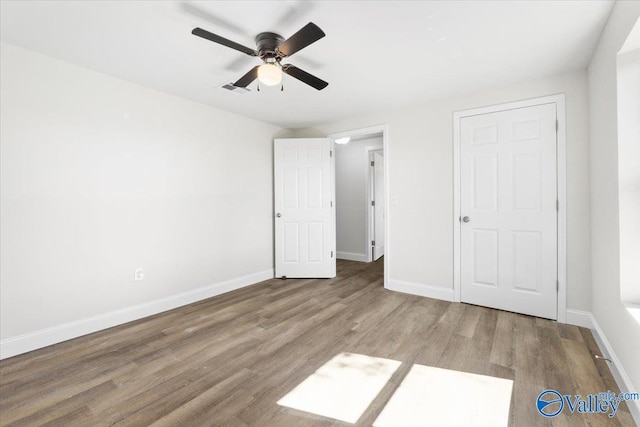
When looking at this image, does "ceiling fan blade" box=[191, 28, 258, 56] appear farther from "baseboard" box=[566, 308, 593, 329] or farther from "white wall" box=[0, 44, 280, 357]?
"baseboard" box=[566, 308, 593, 329]

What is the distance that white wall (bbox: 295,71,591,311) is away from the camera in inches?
101

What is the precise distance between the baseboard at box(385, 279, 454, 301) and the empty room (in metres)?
0.03

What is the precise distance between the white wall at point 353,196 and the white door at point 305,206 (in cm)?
138

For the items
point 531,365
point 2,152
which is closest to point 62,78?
point 2,152

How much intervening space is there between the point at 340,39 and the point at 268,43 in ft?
1.78

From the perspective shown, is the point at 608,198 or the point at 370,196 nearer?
the point at 608,198

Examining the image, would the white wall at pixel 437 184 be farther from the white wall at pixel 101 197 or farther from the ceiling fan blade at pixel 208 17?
the ceiling fan blade at pixel 208 17

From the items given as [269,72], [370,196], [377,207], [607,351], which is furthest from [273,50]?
[377,207]

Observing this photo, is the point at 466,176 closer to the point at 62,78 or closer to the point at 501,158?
the point at 501,158

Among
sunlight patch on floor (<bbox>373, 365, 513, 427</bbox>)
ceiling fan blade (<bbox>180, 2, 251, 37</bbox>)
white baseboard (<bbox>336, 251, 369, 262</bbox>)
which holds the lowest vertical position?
sunlight patch on floor (<bbox>373, 365, 513, 427</bbox>)

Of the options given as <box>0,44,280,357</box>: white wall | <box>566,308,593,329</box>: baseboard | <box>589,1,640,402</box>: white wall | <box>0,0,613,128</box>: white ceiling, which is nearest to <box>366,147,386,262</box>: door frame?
<box>0,0,613,128</box>: white ceiling

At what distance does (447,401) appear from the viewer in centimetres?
161

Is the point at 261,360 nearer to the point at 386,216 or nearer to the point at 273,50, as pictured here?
the point at 273,50

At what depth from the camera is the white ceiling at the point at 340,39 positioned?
1.74m
